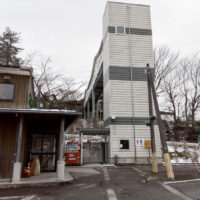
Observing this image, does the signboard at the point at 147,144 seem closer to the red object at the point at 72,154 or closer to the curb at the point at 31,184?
the red object at the point at 72,154

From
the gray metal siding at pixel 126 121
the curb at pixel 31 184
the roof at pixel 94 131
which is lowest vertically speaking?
the curb at pixel 31 184

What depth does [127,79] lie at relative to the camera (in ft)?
61.2

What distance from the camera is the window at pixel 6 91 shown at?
10534mm

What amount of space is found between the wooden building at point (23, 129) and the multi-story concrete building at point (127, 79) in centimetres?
660

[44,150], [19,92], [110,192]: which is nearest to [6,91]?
[19,92]

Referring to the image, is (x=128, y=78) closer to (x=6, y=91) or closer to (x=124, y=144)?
(x=124, y=144)

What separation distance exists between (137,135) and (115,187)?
961cm

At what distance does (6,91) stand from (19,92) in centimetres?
67

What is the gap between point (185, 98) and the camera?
3066 cm

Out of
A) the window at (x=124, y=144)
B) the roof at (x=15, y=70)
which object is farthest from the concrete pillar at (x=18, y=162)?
the window at (x=124, y=144)

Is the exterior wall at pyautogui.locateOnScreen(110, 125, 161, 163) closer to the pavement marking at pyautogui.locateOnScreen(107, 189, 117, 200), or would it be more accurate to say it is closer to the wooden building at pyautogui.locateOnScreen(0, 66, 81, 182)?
the wooden building at pyautogui.locateOnScreen(0, 66, 81, 182)

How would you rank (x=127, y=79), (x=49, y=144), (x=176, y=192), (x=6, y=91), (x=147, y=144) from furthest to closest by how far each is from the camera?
(x=127, y=79) < (x=147, y=144) < (x=49, y=144) < (x=6, y=91) < (x=176, y=192)

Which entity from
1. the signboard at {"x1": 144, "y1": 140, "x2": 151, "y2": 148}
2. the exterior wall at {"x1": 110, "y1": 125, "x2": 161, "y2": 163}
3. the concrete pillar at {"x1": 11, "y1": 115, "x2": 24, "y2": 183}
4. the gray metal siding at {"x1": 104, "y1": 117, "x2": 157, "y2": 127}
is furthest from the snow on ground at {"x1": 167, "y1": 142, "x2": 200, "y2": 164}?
the concrete pillar at {"x1": 11, "y1": 115, "x2": 24, "y2": 183}

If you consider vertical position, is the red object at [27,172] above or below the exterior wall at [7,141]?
below
